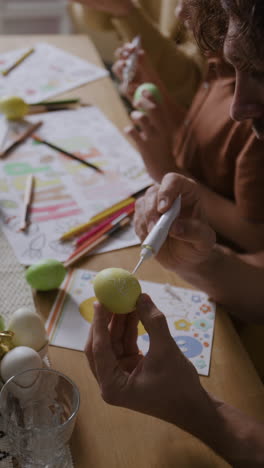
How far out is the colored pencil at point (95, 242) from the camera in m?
0.91

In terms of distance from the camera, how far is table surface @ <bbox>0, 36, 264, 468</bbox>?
2.08ft

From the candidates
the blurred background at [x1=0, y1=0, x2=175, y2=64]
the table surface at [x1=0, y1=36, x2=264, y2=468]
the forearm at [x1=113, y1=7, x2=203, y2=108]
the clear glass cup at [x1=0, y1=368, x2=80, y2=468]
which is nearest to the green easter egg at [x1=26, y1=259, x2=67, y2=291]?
the table surface at [x1=0, y1=36, x2=264, y2=468]

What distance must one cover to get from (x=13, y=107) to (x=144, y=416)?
910mm

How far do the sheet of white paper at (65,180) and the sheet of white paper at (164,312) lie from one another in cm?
9

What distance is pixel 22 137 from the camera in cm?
126

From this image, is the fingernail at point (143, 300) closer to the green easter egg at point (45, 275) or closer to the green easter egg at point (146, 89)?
the green easter egg at point (45, 275)

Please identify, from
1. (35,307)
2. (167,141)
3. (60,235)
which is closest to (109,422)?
(35,307)

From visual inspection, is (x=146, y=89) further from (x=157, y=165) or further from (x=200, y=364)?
(x=200, y=364)

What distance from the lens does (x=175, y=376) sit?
2.12 ft

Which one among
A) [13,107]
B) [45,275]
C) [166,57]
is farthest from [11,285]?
[166,57]

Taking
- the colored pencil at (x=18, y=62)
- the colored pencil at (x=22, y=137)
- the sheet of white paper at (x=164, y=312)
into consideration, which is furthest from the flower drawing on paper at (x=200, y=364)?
the colored pencil at (x=18, y=62)

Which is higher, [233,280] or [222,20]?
[222,20]

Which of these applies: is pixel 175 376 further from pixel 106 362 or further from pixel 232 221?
pixel 232 221

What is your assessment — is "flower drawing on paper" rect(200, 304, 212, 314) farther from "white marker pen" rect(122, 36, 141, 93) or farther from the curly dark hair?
"white marker pen" rect(122, 36, 141, 93)
